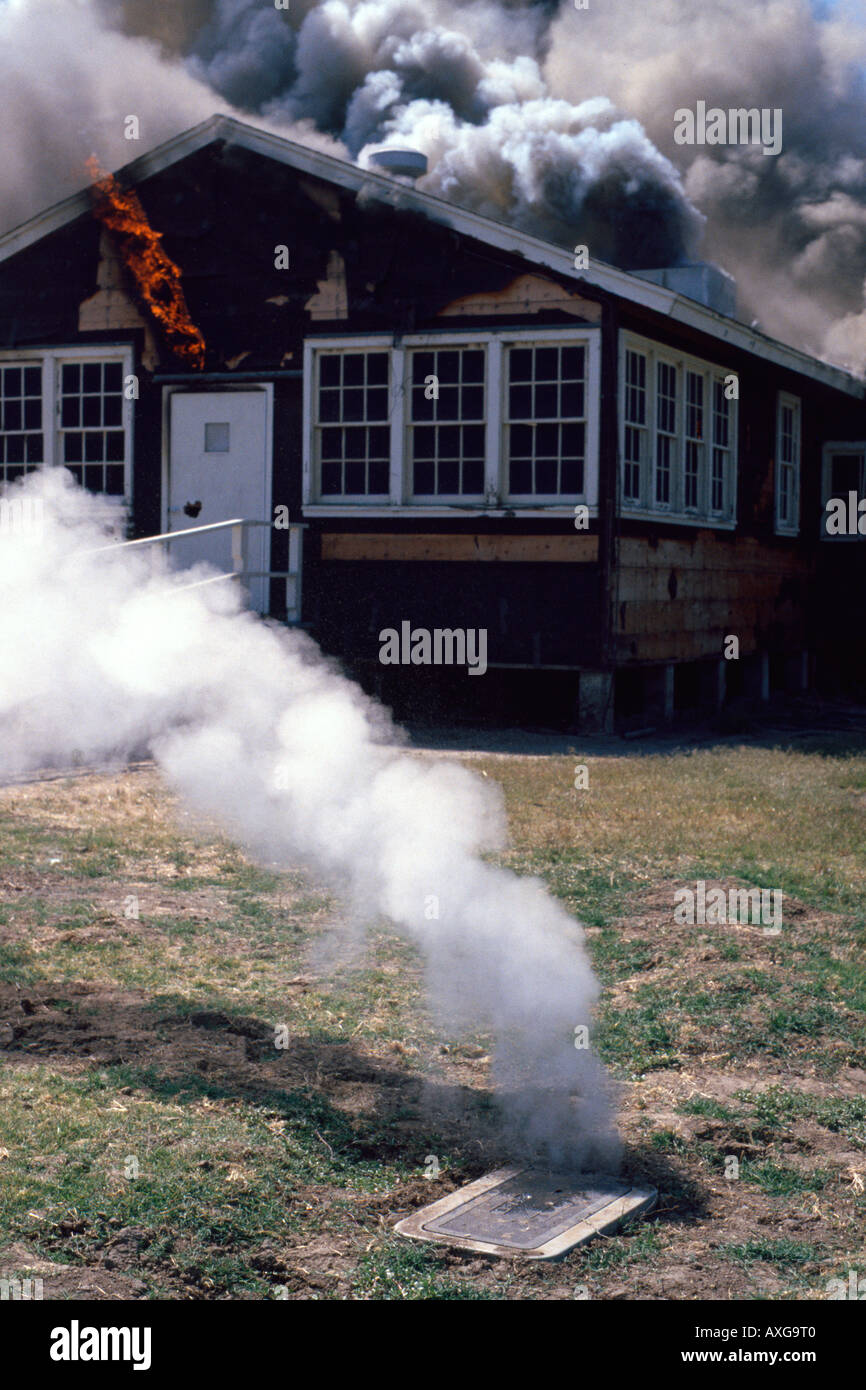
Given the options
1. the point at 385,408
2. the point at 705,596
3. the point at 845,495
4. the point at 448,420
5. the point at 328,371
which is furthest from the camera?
the point at 845,495

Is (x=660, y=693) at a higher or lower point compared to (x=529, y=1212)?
higher

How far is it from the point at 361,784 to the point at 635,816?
3.83 meters

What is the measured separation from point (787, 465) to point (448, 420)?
8227mm

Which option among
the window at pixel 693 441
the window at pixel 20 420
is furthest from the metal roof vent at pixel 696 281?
the window at pixel 20 420

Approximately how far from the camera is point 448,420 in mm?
16547

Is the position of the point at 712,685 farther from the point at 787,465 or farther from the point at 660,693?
the point at 787,465

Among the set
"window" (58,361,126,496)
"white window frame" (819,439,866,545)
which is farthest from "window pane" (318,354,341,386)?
"white window frame" (819,439,866,545)

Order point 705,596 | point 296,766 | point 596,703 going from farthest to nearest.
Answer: point 705,596 < point 596,703 < point 296,766

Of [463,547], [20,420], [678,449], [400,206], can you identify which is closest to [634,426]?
[678,449]

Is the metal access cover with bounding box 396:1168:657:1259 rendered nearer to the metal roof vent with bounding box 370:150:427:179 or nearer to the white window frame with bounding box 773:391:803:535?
the metal roof vent with bounding box 370:150:427:179

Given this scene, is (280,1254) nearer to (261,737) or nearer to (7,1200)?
(7,1200)

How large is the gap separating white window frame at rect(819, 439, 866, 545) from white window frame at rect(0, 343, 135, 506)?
12038mm

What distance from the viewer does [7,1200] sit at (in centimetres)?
439
